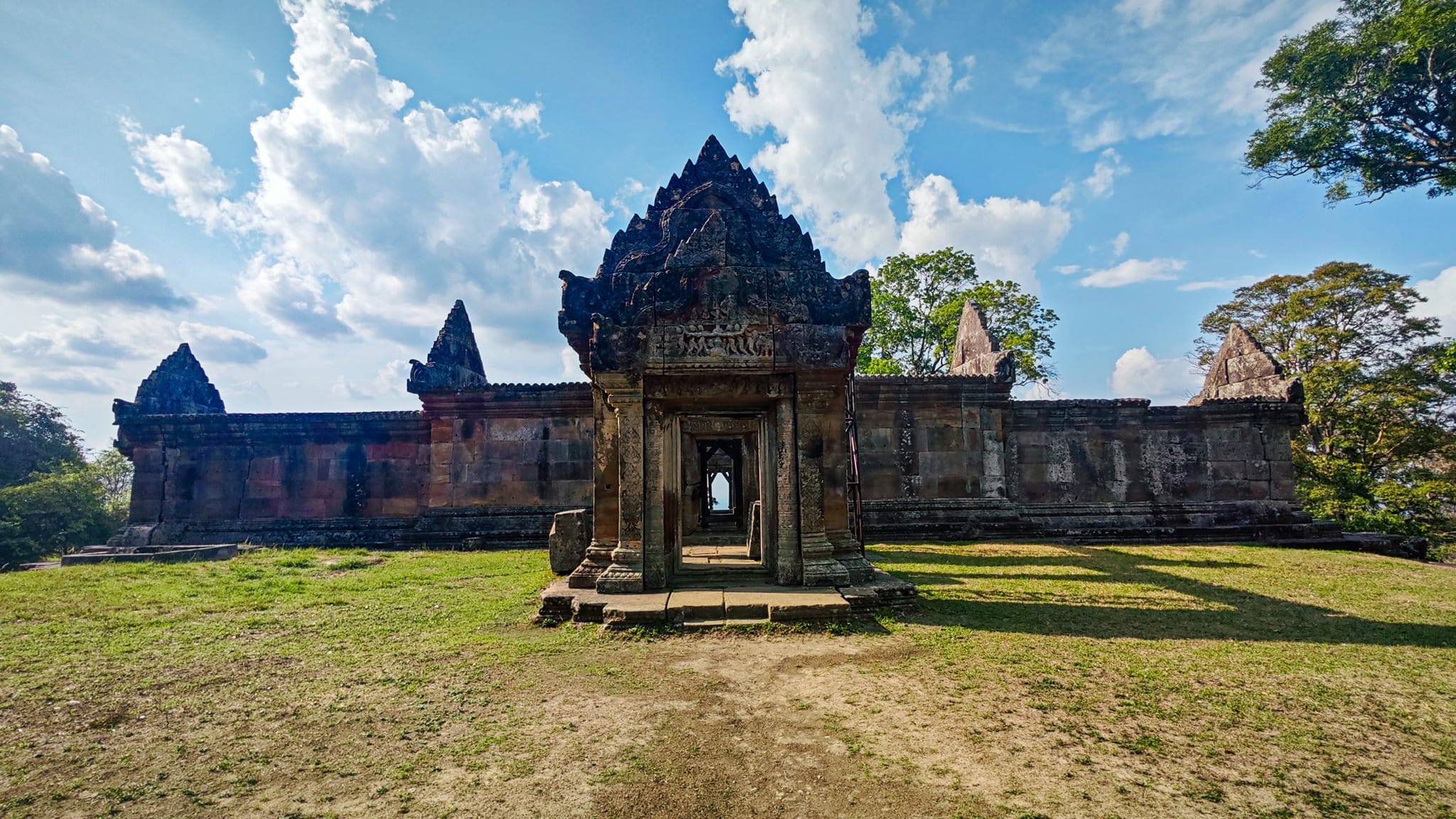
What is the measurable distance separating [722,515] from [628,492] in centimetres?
1124

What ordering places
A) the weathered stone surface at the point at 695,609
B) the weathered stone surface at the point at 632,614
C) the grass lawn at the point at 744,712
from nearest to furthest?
the grass lawn at the point at 744,712 → the weathered stone surface at the point at 632,614 → the weathered stone surface at the point at 695,609

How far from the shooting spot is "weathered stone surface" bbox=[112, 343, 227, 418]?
1434 cm

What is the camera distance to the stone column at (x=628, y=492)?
640 cm

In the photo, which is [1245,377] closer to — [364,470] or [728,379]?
[728,379]

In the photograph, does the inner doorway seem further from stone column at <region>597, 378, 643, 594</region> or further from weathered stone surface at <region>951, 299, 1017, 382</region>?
weathered stone surface at <region>951, 299, 1017, 382</region>

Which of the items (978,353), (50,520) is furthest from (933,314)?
(50,520)

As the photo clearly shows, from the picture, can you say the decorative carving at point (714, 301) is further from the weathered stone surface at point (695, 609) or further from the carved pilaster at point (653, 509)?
the weathered stone surface at point (695, 609)

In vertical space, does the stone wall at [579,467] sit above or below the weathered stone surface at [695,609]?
above

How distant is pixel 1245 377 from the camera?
14.3 metres

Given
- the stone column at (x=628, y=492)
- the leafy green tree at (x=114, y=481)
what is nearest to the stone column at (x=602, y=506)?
the stone column at (x=628, y=492)

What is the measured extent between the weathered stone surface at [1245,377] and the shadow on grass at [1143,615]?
817 centimetres

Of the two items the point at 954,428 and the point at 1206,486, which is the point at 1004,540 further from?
the point at 1206,486

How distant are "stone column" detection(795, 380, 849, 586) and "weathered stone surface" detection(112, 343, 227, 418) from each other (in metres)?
15.2

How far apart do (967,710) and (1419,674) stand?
3.37 metres
